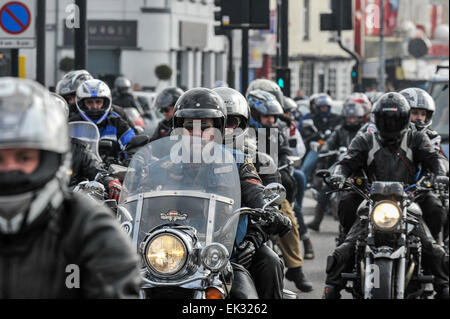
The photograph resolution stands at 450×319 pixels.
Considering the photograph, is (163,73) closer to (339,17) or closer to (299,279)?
(339,17)

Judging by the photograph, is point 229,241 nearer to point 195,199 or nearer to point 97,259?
point 195,199

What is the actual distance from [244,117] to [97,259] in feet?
17.0

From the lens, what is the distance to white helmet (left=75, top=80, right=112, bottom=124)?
36.1ft

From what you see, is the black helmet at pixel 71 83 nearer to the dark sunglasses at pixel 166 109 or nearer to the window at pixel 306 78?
the dark sunglasses at pixel 166 109

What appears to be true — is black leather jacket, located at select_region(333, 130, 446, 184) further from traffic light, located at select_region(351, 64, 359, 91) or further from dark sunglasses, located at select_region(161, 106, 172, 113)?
traffic light, located at select_region(351, 64, 359, 91)

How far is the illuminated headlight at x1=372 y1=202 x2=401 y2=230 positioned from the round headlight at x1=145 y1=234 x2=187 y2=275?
2359mm

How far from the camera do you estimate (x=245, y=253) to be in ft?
20.5

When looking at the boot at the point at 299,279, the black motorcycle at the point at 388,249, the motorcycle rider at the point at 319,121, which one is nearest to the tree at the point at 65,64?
the motorcycle rider at the point at 319,121

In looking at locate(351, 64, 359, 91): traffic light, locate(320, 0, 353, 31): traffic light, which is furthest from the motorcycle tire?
locate(351, 64, 359, 91): traffic light

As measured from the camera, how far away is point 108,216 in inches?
135

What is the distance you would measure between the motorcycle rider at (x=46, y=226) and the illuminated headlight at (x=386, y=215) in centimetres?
438

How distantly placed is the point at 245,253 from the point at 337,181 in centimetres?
215
